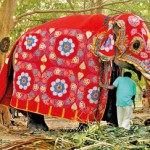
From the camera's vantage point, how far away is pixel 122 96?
8.94 meters

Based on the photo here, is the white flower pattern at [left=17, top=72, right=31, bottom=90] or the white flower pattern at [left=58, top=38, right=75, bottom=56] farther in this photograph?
the white flower pattern at [left=17, top=72, right=31, bottom=90]

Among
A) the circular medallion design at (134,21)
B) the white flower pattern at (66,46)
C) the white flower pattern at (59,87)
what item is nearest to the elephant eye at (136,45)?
the circular medallion design at (134,21)

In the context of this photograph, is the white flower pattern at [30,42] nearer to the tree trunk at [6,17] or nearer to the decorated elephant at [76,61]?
the decorated elephant at [76,61]

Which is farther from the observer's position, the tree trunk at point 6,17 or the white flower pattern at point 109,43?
the tree trunk at point 6,17

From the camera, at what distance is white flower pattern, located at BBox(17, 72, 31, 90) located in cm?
949

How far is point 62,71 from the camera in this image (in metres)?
9.11

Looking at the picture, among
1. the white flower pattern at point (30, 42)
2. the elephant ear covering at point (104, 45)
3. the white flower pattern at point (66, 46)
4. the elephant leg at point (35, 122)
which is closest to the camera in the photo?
the elephant ear covering at point (104, 45)

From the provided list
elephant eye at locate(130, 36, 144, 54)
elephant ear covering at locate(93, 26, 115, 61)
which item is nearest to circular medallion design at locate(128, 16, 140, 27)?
elephant eye at locate(130, 36, 144, 54)

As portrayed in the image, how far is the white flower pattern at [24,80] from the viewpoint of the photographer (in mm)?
9492

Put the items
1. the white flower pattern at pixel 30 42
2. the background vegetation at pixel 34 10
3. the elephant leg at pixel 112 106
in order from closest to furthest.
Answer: the elephant leg at pixel 112 106 < the white flower pattern at pixel 30 42 < the background vegetation at pixel 34 10

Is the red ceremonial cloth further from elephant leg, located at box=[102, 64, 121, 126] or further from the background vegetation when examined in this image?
the background vegetation

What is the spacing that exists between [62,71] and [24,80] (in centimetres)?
81

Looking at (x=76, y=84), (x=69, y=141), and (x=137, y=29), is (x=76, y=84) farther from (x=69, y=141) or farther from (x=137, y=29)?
(x=69, y=141)

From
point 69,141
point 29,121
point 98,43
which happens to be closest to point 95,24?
point 98,43
